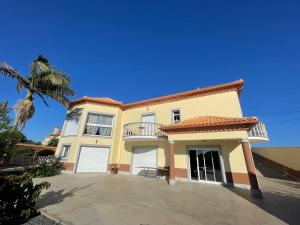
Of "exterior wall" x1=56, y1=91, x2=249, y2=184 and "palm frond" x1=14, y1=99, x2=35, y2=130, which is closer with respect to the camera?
"exterior wall" x1=56, y1=91, x2=249, y2=184

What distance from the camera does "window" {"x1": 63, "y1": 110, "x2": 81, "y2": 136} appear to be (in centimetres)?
1485

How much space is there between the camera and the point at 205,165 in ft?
34.9

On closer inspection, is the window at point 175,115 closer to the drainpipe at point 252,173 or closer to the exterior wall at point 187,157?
the exterior wall at point 187,157

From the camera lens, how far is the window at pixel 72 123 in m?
14.9

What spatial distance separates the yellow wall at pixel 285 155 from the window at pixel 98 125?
1945 centimetres

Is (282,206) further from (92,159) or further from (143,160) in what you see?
(92,159)

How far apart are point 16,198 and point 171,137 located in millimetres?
8539

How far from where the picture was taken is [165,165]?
12234 mm

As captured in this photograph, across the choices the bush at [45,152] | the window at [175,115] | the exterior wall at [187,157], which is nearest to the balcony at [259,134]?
the exterior wall at [187,157]

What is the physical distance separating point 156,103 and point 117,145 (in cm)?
602

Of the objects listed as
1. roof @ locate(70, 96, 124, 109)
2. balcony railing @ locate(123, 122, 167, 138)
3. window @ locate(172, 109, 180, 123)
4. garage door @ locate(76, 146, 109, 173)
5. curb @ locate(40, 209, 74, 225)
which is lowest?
curb @ locate(40, 209, 74, 225)

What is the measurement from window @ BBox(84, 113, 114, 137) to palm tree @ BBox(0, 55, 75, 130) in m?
3.00

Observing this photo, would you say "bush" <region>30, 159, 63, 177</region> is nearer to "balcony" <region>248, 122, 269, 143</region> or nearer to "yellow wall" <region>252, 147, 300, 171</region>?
"balcony" <region>248, 122, 269, 143</region>

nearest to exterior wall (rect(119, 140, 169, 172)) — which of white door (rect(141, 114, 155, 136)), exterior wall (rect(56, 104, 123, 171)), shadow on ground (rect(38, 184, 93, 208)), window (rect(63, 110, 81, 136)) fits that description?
exterior wall (rect(56, 104, 123, 171))
